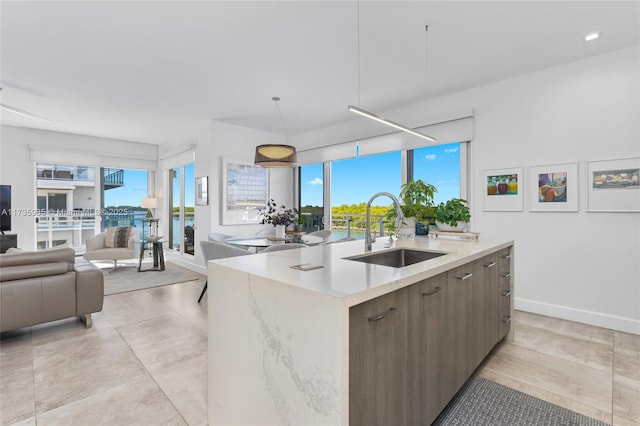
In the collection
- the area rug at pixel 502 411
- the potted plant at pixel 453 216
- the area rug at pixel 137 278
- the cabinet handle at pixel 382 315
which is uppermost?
the potted plant at pixel 453 216

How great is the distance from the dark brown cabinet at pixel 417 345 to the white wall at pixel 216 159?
434cm

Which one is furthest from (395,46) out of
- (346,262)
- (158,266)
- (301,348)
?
(158,266)

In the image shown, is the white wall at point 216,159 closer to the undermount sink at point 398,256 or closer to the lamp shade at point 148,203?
the lamp shade at point 148,203

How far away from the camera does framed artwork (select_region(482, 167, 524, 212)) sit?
348cm

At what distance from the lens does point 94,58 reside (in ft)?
10.0

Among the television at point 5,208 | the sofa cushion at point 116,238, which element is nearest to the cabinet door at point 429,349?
the sofa cushion at point 116,238

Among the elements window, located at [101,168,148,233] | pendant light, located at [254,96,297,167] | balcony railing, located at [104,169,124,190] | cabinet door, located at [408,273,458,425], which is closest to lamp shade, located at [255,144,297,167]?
pendant light, located at [254,96,297,167]

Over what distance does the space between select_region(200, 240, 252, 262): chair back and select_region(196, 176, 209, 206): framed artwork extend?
6.75 ft

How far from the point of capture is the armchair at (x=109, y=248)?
5.34 m

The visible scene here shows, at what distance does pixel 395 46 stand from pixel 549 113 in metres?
1.89

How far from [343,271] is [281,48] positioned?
2.42m

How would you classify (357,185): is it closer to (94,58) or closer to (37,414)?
(94,58)

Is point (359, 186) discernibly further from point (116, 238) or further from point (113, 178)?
point (113, 178)

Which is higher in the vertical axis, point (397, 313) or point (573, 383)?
point (397, 313)
